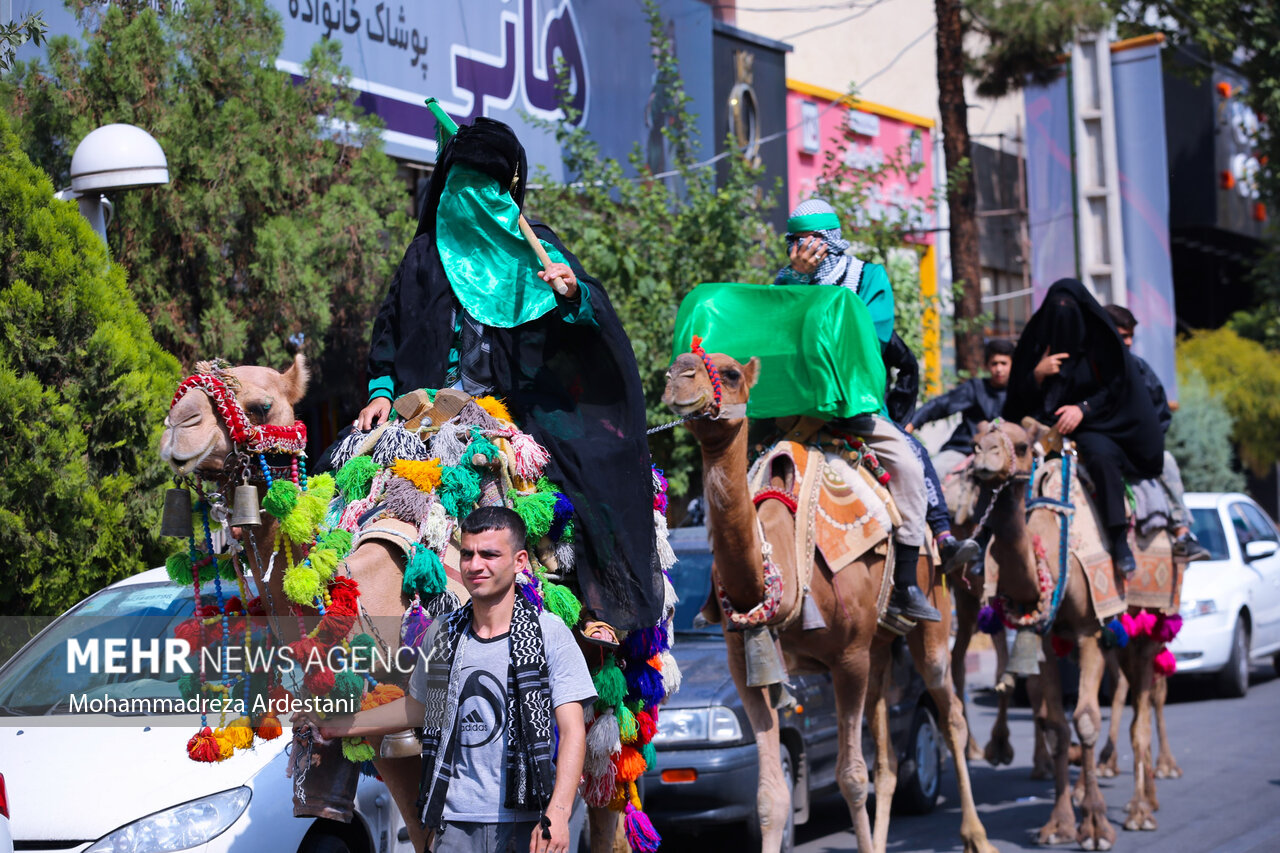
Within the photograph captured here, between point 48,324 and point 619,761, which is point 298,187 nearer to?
point 48,324

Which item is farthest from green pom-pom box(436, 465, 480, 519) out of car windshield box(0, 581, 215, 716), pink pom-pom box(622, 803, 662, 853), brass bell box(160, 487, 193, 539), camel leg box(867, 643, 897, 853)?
camel leg box(867, 643, 897, 853)

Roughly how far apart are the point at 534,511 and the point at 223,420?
4.40ft

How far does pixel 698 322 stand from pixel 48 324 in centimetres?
347

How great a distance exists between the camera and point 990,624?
989 centimetres

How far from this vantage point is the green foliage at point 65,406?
7.45m

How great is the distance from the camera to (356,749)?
500cm

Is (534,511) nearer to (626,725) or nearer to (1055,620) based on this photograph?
(626,725)

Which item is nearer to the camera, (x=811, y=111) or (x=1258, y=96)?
(x=811, y=111)

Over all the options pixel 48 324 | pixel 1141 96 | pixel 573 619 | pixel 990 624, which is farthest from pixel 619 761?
pixel 1141 96

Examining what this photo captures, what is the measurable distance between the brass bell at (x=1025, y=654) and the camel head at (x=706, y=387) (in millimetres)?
3357

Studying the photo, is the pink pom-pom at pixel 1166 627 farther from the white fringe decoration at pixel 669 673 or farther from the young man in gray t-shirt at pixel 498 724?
the young man in gray t-shirt at pixel 498 724

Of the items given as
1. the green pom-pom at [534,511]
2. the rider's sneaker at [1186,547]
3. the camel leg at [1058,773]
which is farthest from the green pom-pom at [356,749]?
the rider's sneaker at [1186,547]

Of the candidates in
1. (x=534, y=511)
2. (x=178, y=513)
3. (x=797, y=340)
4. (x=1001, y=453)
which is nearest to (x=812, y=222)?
(x=797, y=340)

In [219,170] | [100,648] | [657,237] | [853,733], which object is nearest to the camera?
[100,648]
